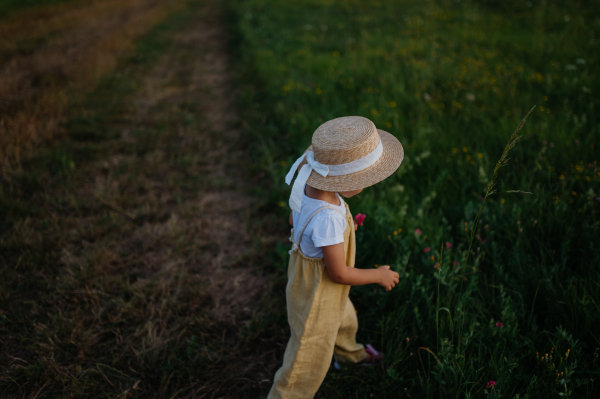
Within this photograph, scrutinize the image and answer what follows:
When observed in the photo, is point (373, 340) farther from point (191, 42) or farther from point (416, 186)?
point (191, 42)

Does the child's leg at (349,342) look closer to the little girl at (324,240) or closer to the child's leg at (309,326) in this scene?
the little girl at (324,240)

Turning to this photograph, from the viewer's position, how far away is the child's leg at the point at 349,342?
1.97m

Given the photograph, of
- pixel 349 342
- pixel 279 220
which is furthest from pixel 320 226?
pixel 279 220

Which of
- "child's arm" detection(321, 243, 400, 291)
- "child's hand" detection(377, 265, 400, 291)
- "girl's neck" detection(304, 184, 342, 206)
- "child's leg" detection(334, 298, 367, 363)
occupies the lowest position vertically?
"child's leg" detection(334, 298, 367, 363)

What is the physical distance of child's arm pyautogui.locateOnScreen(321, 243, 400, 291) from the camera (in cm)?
148

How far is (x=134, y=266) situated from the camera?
2926 mm

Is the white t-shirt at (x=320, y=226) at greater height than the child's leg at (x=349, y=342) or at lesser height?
greater

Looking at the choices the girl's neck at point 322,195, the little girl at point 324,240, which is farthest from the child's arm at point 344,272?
the girl's neck at point 322,195

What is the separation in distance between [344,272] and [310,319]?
0.33 m

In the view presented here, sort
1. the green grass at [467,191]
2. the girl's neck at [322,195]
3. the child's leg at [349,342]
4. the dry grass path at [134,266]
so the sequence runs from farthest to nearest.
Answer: the dry grass path at [134,266] < the child's leg at [349,342] < the green grass at [467,191] < the girl's neck at [322,195]

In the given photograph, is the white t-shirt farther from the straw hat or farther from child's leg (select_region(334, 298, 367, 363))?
child's leg (select_region(334, 298, 367, 363))

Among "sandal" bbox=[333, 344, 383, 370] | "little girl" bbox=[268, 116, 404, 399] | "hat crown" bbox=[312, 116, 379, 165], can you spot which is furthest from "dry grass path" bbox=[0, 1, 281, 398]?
"hat crown" bbox=[312, 116, 379, 165]

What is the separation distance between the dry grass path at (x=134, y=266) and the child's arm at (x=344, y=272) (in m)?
1.05

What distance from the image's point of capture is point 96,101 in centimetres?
568
